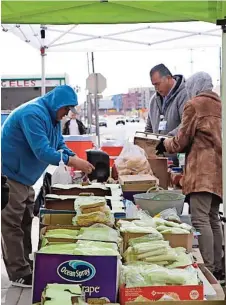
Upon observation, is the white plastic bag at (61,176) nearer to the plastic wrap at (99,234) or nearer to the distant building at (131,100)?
→ the plastic wrap at (99,234)

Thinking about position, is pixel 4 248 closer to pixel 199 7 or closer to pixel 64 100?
pixel 64 100

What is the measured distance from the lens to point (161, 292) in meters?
1.96

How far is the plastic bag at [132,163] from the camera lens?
394 centimetres

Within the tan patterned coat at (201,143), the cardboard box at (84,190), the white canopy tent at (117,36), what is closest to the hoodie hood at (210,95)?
the tan patterned coat at (201,143)

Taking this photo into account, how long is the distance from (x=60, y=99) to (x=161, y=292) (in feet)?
7.54

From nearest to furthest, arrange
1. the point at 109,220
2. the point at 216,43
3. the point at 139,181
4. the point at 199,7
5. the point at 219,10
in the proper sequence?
the point at 219,10 < the point at 109,220 < the point at 199,7 < the point at 139,181 < the point at 216,43

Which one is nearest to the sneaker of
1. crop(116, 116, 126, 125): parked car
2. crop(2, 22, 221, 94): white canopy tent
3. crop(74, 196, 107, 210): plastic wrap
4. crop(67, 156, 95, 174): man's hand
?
crop(67, 156, 95, 174): man's hand

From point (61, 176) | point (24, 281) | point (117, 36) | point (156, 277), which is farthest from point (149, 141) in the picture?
point (156, 277)

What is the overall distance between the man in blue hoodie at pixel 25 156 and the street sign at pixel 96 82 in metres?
5.51

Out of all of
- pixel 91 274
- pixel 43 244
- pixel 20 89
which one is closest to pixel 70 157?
pixel 43 244

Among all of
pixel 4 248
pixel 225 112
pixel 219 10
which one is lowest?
pixel 4 248

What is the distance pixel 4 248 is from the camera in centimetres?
420

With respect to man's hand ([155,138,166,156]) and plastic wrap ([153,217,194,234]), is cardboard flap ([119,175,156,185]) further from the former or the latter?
plastic wrap ([153,217,194,234])

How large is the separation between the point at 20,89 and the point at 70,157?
13141 millimetres
